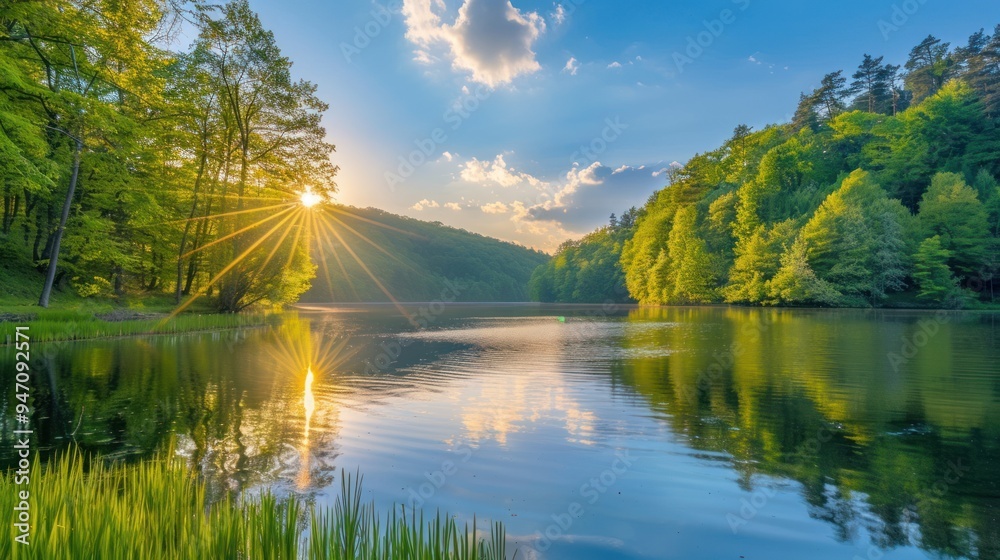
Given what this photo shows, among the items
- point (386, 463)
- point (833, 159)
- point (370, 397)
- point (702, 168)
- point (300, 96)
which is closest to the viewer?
point (386, 463)

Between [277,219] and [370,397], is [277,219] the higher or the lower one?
the higher one

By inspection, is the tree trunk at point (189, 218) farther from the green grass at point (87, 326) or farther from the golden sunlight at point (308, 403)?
the golden sunlight at point (308, 403)

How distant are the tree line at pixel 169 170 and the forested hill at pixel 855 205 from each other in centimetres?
6362

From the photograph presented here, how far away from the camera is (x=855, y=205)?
66375 mm

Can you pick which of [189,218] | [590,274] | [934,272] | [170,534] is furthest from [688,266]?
[170,534]

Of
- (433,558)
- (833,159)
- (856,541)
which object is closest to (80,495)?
(433,558)

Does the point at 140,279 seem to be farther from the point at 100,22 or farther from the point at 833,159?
the point at 833,159

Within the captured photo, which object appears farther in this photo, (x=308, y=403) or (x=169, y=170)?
(x=169, y=170)

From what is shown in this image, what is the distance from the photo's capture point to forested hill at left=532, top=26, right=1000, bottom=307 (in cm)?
6316

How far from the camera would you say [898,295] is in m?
65.5

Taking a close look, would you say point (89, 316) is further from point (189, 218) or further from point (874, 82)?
point (874, 82)

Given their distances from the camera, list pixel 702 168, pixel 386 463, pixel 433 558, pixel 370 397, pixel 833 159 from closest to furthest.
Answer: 1. pixel 433 558
2. pixel 386 463
3. pixel 370 397
4. pixel 833 159
5. pixel 702 168

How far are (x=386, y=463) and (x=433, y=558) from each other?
5.00m

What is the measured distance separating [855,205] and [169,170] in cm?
8016
